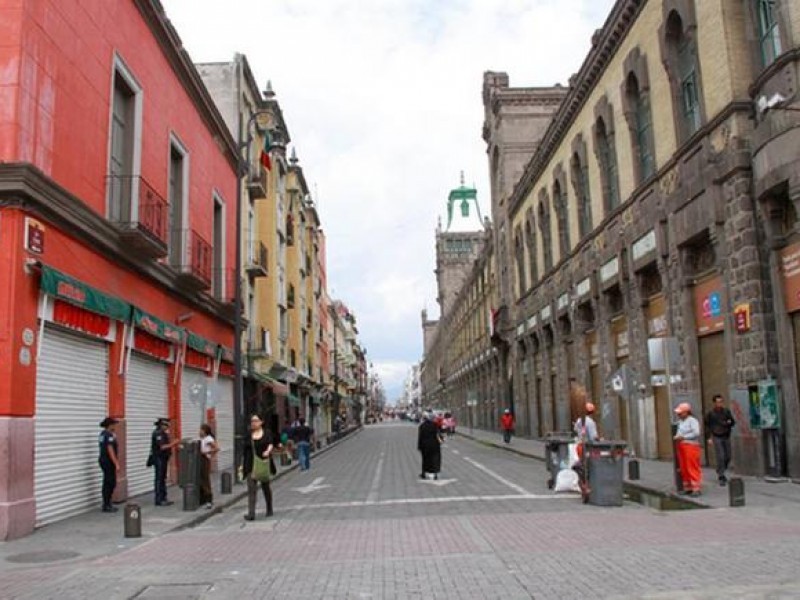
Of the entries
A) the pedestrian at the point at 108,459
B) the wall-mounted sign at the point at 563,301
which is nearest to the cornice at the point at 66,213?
the pedestrian at the point at 108,459

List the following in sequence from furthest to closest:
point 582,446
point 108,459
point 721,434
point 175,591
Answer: point 721,434
point 582,446
point 108,459
point 175,591

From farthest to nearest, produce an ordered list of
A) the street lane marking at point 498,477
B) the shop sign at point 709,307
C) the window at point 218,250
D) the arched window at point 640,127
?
the window at point 218,250 → the arched window at point 640,127 → the shop sign at point 709,307 → the street lane marking at point 498,477

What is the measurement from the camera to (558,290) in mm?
35844

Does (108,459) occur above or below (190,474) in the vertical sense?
above

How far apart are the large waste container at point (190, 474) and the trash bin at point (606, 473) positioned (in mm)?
7120

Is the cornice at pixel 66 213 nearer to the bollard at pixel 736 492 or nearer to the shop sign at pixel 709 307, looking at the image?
the bollard at pixel 736 492

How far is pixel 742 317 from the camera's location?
670 inches

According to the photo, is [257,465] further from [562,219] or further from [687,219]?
[562,219]

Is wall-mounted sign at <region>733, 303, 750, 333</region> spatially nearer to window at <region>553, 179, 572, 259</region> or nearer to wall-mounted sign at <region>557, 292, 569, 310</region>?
wall-mounted sign at <region>557, 292, 569, 310</region>

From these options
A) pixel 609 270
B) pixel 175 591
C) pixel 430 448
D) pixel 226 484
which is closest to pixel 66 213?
pixel 226 484

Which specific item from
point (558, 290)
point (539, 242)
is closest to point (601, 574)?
point (558, 290)

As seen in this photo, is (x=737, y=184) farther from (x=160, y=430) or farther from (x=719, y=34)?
(x=160, y=430)

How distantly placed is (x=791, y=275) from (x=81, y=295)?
43.9ft

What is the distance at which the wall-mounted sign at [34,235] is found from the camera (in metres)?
12.0
